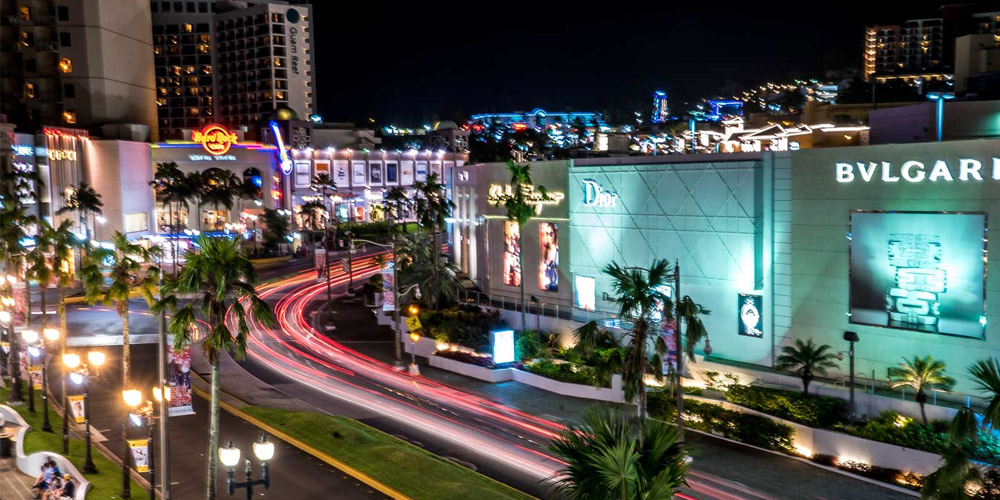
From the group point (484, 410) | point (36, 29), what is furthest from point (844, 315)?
point (36, 29)

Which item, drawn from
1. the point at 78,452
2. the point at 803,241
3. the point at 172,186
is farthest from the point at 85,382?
the point at 172,186

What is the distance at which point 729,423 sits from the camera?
111 feet

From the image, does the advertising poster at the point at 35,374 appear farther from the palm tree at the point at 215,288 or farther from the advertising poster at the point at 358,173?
the advertising poster at the point at 358,173

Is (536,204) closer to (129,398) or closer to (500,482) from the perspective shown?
(500,482)

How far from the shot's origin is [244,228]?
107062 millimetres

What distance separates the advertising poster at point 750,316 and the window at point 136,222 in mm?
74355

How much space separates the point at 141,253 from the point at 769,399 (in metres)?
27.3

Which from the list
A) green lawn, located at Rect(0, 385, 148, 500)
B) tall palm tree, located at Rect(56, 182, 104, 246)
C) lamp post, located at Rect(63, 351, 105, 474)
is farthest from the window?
lamp post, located at Rect(63, 351, 105, 474)

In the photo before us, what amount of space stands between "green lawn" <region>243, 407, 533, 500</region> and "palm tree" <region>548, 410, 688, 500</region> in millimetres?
11542

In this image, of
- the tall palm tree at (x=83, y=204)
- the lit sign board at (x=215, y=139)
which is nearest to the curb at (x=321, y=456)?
the tall palm tree at (x=83, y=204)

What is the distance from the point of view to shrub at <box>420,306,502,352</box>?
48406 millimetres

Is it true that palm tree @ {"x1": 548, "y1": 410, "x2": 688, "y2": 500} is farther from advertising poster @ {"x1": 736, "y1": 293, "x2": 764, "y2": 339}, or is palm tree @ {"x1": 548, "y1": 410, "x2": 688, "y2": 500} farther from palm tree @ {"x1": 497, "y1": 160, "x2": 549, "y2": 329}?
palm tree @ {"x1": 497, "y1": 160, "x2": 549, "y2": 329}

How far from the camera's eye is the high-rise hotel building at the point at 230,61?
16562 centimetres

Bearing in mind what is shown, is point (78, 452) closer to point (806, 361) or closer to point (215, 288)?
point (215, 288)
